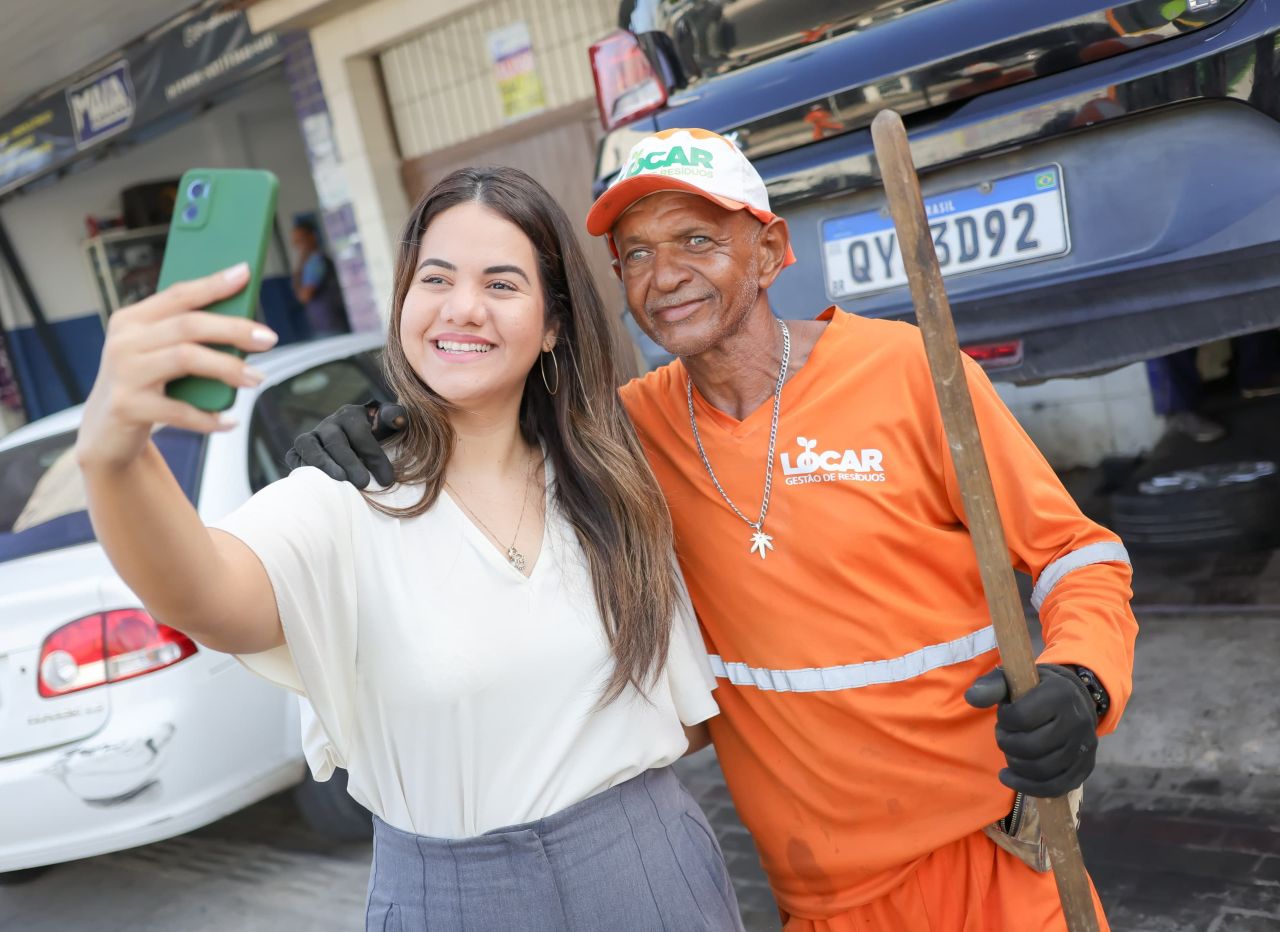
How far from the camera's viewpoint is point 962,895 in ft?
6.14

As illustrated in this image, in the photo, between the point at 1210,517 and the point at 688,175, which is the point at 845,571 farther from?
the point at 1210,517

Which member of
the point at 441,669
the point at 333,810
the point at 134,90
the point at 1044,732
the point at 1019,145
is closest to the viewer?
the point at 1044,732

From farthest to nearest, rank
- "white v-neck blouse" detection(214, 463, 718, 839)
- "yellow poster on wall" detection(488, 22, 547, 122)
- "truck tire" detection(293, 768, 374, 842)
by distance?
"yellow poster on wall" detection(488, 22, 547, 122) < "truck tire" detection(293, 768, 374, 842) < "white v-neck blouse" detection(214, 463, 718, 839)

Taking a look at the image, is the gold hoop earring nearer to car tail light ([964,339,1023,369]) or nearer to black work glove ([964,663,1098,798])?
black work glove ([964,663,1098,798])

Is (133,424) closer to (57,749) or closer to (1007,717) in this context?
(1007,717)

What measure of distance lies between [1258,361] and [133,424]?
18.7ft

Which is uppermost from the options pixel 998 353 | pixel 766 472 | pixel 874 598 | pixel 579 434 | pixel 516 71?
pixel 516 71

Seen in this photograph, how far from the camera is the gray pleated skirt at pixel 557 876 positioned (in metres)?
1.68

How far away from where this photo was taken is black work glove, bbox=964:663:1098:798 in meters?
1.47

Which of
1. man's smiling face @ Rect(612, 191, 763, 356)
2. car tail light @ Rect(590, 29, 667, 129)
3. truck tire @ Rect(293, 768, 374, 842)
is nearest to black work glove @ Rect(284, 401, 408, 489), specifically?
man's smiling face @ Rect(612, 191, 763, 356)

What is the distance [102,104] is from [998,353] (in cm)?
909

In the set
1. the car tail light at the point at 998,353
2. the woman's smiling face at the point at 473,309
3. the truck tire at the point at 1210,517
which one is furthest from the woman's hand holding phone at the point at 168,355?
the truck tire at the point at 1210,517

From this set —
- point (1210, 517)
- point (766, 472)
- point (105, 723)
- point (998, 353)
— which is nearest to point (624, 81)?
point (998, 353)

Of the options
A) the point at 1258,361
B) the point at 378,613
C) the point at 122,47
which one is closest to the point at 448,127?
the point at 122,47
